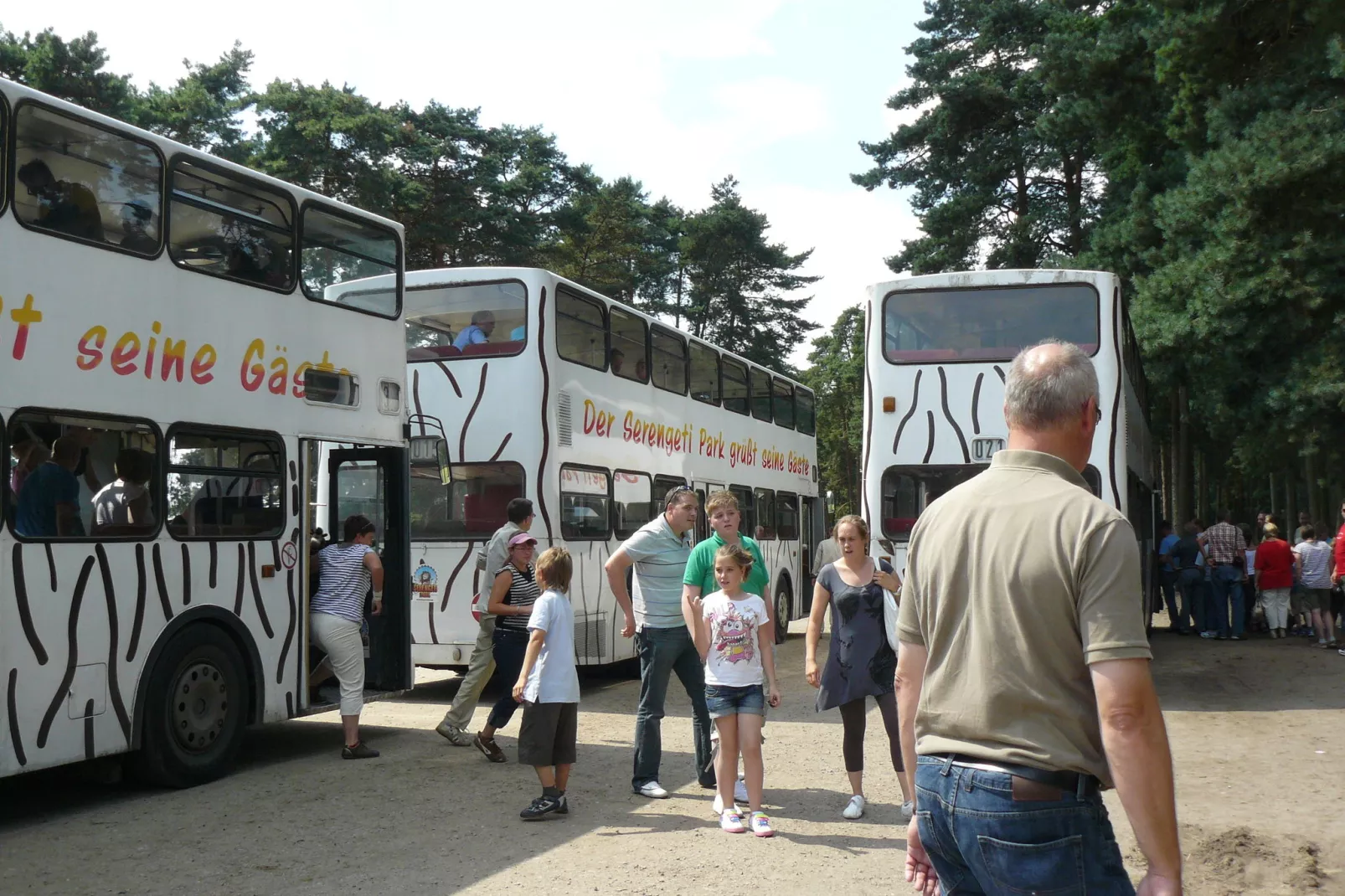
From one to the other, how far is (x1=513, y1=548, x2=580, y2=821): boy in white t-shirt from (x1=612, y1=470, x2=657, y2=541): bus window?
7.31 metres

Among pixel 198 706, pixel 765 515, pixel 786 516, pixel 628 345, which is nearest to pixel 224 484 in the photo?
pixel 198 706

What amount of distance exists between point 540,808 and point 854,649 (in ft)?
6.48

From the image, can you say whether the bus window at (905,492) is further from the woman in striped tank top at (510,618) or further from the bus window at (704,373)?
the woman in striped tank top at (510,618)

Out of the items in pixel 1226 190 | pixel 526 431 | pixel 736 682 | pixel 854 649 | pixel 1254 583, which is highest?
pixel 1226 190

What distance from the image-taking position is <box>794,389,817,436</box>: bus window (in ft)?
77.3

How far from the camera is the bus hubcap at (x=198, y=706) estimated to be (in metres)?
8.54

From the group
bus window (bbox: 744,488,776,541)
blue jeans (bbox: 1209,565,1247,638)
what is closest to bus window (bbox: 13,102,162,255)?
bus window (bbox: 744,488,776,541)

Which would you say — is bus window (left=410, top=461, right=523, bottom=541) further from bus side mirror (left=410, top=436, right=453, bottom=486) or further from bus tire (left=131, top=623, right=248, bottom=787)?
bus tire (left=131, top=623, right=248, bottom=787)

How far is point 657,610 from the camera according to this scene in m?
8.23

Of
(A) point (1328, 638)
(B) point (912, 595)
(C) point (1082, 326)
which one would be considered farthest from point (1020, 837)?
(A) point (1328, 638)

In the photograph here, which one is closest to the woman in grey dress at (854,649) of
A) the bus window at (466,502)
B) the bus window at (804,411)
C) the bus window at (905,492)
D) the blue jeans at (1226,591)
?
the bus window at (466,502)

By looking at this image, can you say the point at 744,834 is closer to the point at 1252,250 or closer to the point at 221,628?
the point at 221,628

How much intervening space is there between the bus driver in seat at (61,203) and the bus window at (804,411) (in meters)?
16.2

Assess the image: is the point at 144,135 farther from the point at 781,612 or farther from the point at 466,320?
the point at 781,612
